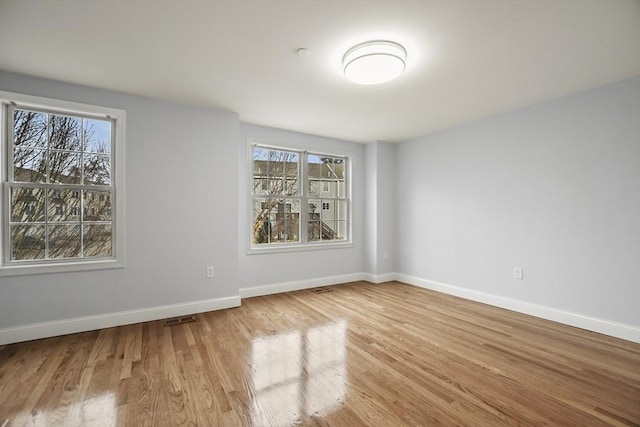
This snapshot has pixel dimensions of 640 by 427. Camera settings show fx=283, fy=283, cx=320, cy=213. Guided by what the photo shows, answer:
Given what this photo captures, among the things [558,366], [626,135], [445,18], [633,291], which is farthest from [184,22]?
[633,291]

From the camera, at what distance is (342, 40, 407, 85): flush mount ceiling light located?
7.14 feet

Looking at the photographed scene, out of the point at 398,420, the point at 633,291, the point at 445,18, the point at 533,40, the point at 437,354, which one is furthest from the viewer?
the point at 633,291

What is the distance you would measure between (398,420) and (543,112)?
3.62m

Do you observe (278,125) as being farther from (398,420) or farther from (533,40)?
(398,420)

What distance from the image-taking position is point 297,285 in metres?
4.47

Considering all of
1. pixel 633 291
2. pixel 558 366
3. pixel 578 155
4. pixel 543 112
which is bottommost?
pixel 558 366

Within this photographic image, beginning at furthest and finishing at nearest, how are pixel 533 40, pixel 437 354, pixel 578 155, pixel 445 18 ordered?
pixel 578 155 → pixel 437 354 → pixel 533 40 → pixel 445 18

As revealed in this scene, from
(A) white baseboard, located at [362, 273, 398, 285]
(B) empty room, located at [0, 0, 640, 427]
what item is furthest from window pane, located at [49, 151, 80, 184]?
(A) white baseboard, located at [362, 273, 398, 285]

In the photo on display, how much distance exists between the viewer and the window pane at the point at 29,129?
108 inches

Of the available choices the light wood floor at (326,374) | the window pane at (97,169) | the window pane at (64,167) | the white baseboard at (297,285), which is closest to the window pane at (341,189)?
the white baseboard at (297,285)

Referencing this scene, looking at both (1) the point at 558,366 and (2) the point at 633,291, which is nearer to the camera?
(1) the point at 558,366

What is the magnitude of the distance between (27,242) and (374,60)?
3.64 meters

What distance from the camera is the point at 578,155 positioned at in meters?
3.04

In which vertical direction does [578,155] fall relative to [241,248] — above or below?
above
